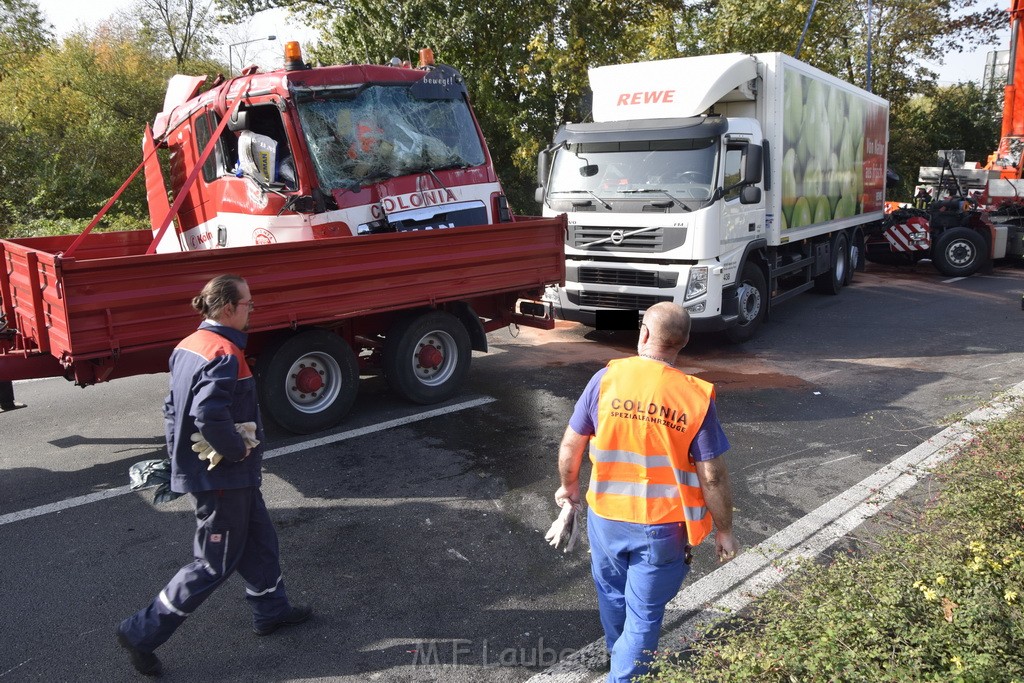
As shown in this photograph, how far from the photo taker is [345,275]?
6543 millimetres

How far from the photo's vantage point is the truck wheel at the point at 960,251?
15.1 meters

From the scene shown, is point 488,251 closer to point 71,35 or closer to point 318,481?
point 318,481

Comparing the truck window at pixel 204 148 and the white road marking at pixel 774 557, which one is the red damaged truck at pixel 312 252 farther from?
the white road marking at pixel 774 557

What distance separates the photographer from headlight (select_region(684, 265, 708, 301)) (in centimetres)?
880

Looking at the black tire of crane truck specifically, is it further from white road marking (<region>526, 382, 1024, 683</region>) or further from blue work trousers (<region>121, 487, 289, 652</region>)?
blue work trousers (<region>121, 487, 289, 652</region>)

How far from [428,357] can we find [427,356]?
0.6 inches

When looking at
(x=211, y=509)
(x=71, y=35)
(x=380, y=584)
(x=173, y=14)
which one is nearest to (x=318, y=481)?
(x=380, y=584)

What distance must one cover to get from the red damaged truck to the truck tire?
1cm

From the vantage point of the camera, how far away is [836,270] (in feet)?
44.1

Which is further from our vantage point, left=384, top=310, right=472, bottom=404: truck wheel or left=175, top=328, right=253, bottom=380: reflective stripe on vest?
left=384, top=310, right=472, bottom=404: truck wheel

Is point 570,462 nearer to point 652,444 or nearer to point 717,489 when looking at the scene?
point 652,444

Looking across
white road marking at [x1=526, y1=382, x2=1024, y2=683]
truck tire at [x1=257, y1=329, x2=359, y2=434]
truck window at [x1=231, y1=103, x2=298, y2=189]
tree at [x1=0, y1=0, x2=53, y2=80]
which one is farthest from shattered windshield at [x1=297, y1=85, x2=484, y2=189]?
tree at [x1=0, y1=0, x2=53, y2=80]

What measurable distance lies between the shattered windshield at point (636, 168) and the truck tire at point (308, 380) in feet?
12.8

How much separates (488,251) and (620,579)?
183 inches
